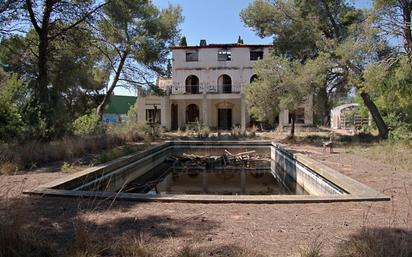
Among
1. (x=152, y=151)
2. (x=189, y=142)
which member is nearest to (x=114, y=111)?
(x=189, y=142)

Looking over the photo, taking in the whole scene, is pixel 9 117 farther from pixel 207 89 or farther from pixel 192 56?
pixel 192 56

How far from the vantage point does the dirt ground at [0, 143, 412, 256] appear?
4.78 m

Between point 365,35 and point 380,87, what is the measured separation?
232cm

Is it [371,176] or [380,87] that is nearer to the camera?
[371,176]

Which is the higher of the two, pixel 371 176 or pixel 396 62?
pixel 396 62

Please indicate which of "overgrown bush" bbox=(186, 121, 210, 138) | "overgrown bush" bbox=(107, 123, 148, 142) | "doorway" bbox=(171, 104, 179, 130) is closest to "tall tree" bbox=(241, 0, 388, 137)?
"overgrown bush" bbox=(186, 121, 210, 138)

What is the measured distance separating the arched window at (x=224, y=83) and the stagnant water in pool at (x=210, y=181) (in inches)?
674

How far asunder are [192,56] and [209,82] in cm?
291

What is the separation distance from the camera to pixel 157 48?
1057 inches

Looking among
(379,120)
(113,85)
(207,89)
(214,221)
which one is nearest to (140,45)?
(113,85)

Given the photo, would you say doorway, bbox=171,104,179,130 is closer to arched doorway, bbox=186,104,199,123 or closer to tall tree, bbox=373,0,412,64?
arched doorway, bbox=186,104,199,123

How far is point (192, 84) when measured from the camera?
36.9m

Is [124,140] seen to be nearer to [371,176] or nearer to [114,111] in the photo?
[371,176]

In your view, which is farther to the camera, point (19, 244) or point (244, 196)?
point (244, 196)
